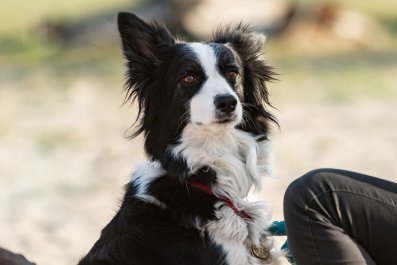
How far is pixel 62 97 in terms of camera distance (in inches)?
460

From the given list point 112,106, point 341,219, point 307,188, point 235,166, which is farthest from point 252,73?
point 112,106

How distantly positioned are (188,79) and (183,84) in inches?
1.4

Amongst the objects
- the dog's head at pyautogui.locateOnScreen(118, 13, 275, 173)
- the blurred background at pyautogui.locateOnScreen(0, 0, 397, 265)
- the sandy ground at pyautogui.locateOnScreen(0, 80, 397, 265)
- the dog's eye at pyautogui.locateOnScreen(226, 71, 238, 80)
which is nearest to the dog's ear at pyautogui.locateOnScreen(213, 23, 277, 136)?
the dog's head at pyautogui.locateOnScreen(118, 13, 275, 173)

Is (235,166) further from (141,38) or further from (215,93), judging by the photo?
(141,38)

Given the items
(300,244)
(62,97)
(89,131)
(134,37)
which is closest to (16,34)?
(62,97)

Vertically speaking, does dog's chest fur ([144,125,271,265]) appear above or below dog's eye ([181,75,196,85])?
below

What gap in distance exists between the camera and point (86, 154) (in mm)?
8750

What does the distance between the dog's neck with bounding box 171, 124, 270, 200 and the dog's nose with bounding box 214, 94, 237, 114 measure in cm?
13

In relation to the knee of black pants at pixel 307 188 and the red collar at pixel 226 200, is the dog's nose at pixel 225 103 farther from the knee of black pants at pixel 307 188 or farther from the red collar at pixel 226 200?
the knee of black pants at pixel 307 188

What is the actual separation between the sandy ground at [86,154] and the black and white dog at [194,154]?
49.8 inches

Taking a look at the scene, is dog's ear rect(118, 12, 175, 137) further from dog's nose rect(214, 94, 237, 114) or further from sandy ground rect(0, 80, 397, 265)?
sandy ground rect(0, 80, 397, 265)

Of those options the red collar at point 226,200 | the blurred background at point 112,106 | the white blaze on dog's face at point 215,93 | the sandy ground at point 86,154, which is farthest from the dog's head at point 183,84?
the sandy ground at point 86,154

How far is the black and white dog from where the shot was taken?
143 inches

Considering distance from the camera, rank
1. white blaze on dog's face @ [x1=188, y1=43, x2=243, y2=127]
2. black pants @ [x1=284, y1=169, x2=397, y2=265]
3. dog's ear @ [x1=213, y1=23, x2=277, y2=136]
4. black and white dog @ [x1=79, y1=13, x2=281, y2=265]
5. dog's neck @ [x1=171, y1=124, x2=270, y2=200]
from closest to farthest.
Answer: black pants @ [x1=284, y1=169, x2=397, y2=265], black and white dog @ [x1=79, y1=13, x2=281, y2=265], white blaze on dog's face @ [x1=188, y1=43, x2=243, y2=127], dog's neck @ [x1=171, y1=124, x2=270, y2=200], dog's ear @ [x1=213, y1=23, x2=277, y2=136]
